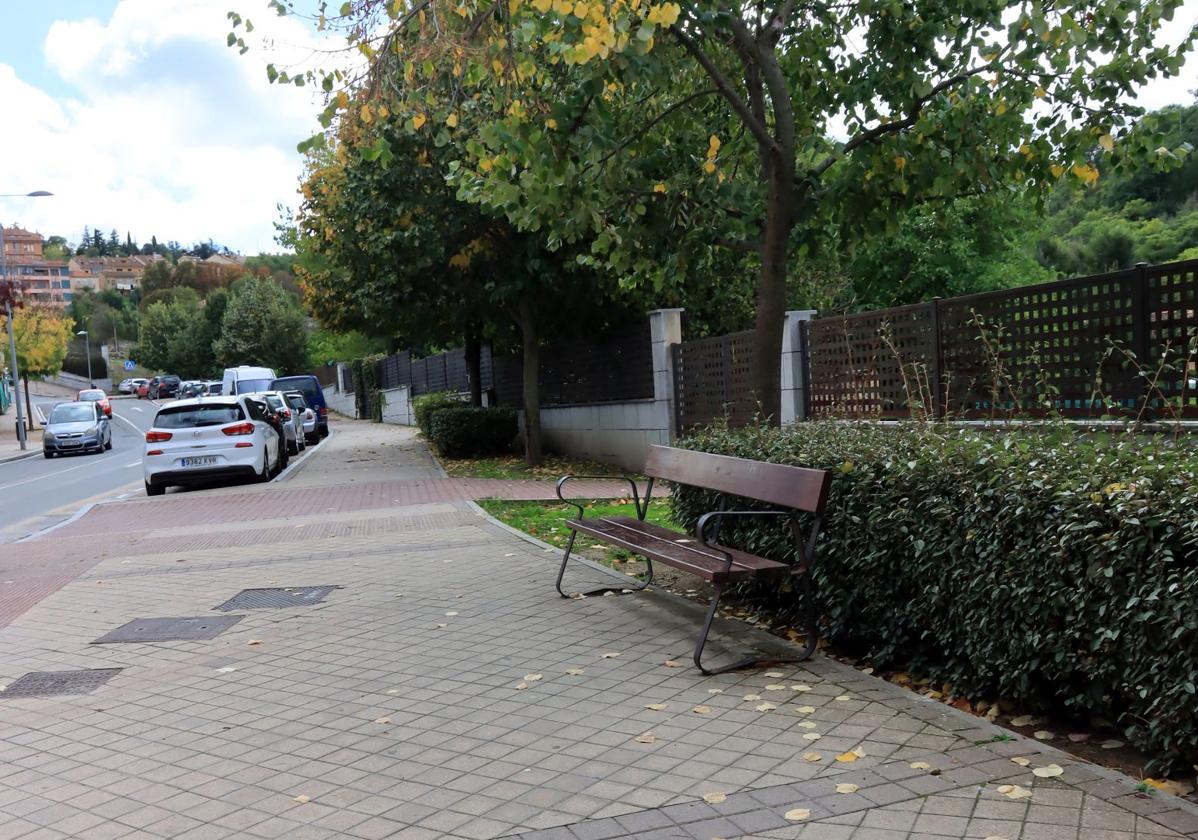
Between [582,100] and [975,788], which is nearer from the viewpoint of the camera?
[975,788]

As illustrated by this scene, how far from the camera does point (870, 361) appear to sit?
10586 millimetres

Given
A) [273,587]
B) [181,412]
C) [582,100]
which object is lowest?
[273,587]

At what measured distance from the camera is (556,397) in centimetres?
2094

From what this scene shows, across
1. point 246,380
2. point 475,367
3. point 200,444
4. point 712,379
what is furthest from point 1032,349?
point 246,380

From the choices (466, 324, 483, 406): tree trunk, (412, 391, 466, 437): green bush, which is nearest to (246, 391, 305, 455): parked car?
(412, 391, 466, 437): green bush

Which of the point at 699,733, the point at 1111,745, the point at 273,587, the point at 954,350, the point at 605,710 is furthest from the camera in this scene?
the point at 954,350

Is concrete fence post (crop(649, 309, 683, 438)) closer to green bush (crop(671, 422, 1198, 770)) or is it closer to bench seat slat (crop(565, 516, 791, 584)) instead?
bench seat slat (crop(565, 516, 791, 584))

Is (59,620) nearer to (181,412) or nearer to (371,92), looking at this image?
(371,92)

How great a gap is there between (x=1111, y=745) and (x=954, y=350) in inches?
229

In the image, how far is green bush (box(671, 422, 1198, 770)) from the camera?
3.42 metres

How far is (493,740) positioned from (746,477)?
2.40 m

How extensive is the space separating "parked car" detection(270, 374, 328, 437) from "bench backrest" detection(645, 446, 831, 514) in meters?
27.6

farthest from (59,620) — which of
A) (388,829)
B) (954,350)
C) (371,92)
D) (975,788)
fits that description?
(954,350)

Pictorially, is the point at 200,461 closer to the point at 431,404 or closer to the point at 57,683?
the point at 431,404
